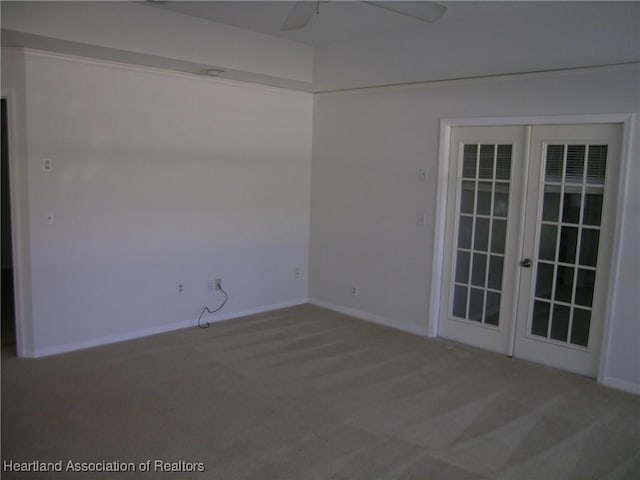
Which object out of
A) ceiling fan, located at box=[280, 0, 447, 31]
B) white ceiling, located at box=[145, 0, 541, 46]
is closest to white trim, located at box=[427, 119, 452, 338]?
white ceiling, located at box=[145, 0, 541, 46]

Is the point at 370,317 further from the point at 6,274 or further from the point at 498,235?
the point at 6,274

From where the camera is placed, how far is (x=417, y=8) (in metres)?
2.93

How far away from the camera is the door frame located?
4047 mm

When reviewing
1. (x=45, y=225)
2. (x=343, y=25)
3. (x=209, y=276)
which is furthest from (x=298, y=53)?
(x=45, y=225)

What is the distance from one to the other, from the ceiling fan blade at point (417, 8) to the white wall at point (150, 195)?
271 centimetres

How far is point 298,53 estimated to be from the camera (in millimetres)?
5457

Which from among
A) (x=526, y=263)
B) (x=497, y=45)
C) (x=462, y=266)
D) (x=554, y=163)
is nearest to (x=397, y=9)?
(x=497, y=45)

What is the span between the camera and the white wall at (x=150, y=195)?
175 inches

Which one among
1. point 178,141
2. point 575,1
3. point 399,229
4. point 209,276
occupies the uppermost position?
point 575,1

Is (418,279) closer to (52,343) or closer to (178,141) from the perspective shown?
(178,141)

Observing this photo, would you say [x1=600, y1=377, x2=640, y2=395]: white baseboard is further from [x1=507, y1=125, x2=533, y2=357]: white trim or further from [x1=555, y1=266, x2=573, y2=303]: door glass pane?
[x1=507, y1=125, x2=533, y2=357]: white trim

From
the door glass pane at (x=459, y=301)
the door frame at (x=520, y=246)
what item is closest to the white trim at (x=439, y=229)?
the door frame at (x=520, y=246)

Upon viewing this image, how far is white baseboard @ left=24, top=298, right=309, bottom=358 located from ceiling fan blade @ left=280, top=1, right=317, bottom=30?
3.16 metres

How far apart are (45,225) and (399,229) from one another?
126 inches
